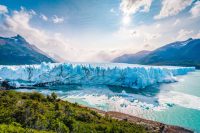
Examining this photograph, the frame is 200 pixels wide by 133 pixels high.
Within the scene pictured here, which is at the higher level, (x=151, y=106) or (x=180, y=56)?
(x=180, y=56)

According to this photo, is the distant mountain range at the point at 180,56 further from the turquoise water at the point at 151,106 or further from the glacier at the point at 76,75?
the turquoise water at the point at 151,106

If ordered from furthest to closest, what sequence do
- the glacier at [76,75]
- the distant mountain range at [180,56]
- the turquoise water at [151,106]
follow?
the distant mountain range at [180,56] < the glacier at [76,75] < the turquoise water at [151,106]

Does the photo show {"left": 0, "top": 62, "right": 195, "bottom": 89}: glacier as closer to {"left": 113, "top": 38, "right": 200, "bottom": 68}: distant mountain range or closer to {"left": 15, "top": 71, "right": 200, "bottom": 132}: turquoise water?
{"left": 15, "top": 71, "right": 200, "bottom": 132}: turquoise water

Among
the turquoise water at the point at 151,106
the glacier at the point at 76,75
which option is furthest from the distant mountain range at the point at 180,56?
the turquoise water at the point at 151,106

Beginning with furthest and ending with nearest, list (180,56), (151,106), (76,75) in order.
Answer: (180,56)
(76,75)
(151,106)

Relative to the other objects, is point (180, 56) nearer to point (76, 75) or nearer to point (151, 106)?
point (76, 75)

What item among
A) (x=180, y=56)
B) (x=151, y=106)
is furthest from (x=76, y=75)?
(x=180, y=56)

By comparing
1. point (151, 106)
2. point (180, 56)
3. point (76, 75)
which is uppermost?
point (180, 56)

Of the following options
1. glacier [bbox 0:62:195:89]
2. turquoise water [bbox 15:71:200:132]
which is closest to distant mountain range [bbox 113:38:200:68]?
glacier [bbox 0:62:195:89]

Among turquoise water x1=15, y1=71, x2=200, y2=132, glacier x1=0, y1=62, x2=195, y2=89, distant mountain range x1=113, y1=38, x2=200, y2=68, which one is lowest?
→ turquoise water x1=15, y1=71, x2=200, y2=132

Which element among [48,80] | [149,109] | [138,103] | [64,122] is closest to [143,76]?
[138,103]

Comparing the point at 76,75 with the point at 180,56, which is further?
the point at 180,56
